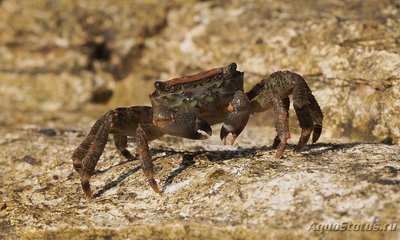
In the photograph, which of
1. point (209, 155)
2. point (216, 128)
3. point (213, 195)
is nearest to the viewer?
point (213, 195)

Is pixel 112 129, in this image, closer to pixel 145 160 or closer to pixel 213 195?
pixel 145 160

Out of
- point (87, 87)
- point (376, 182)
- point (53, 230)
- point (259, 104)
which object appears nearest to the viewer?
point (376, 182)

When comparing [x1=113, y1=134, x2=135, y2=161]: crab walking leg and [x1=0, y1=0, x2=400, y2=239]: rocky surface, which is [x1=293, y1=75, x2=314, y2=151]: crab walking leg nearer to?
[x1=0, y1=0, x2=400, y2=239]: rocky surface

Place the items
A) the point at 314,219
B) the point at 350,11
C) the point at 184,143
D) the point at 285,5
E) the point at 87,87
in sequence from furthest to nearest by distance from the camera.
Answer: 1. the point at 87,87
2. the point at 285,5
3. the point at 350,11
4. the point at 184,143
5. the point at 314,219

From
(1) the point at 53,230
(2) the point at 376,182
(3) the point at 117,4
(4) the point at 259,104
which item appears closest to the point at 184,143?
(4) the point at 259,104

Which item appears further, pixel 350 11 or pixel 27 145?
pixel 350 11

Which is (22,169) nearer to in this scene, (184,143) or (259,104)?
(184,143)

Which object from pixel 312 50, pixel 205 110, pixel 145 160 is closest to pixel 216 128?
pixel 312 50

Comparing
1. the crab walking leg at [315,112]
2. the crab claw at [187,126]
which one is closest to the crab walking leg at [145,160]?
the crab claw at [187,126]
